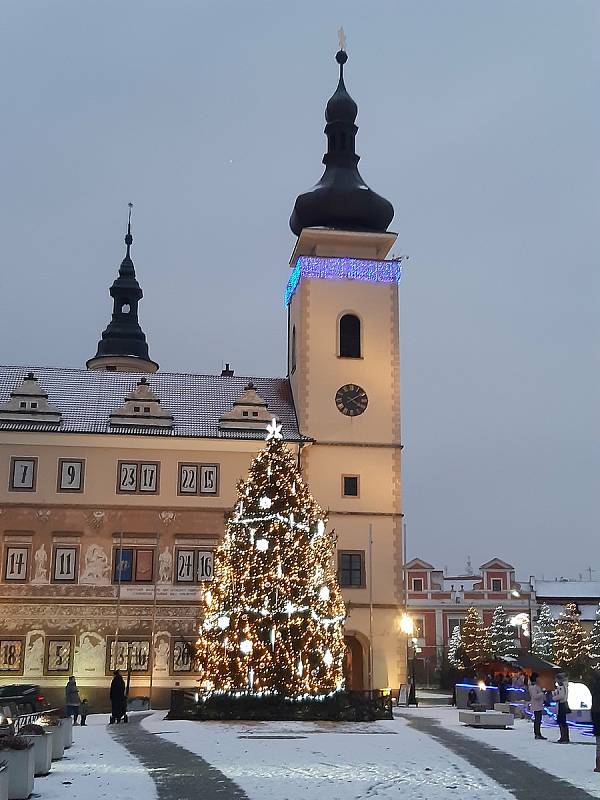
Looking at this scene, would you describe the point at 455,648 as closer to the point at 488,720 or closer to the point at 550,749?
the point at 488,720

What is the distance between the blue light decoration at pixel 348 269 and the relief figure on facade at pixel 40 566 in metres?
14.7

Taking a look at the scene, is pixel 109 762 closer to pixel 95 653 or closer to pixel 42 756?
pixel 42 756

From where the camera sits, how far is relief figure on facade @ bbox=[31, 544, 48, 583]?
121ft

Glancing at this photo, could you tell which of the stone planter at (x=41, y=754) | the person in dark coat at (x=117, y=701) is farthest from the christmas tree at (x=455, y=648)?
the stone planter at (x=41, y=754)

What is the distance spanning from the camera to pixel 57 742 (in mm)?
17938

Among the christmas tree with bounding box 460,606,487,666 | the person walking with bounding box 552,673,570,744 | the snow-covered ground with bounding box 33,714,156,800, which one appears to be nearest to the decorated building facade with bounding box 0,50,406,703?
the snow-covered ground with bounding box 33,714,156,800

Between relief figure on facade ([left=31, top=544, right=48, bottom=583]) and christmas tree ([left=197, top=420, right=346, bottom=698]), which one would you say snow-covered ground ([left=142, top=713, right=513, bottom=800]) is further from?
relief figure on facade ([left=31, top=544, right=48, bottom=583])

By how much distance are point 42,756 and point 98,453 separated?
75.9 ft

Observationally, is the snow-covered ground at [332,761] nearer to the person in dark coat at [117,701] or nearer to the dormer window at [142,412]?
the person in dark coat at [117,701]

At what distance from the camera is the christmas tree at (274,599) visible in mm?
27031

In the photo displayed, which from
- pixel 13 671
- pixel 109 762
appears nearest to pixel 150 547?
pixel 13 671

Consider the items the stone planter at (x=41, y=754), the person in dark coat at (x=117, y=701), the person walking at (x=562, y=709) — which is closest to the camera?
the stone planter at (x=41, y=754)

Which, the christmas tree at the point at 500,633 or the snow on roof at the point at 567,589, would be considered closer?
the christmas tree at the point at 500,633

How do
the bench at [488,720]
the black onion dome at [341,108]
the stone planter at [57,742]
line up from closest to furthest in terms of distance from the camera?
the stone planter at [57,742] < the bench at [488,720] < the black onion dome at [341,108]
